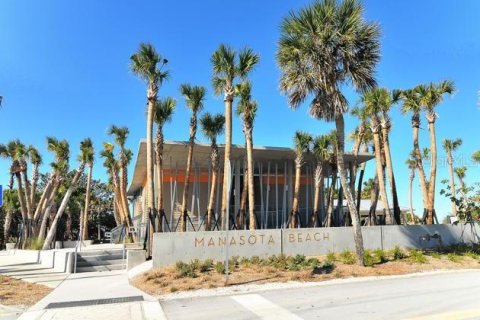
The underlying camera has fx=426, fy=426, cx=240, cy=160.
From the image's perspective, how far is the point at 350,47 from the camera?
14.5 metres

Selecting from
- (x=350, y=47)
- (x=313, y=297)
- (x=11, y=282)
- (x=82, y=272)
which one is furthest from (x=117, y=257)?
(x=350, y=47)

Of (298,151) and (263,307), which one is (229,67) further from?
(263,307)

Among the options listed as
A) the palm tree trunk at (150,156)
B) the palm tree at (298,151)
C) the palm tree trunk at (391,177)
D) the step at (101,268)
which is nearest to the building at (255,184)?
the palm tree at (298,151)

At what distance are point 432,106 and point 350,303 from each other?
51.2 feet

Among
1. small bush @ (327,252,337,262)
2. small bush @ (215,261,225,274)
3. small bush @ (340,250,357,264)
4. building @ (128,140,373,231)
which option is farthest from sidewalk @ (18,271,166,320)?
building @ (128,140,373,231)

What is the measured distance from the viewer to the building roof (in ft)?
69.0

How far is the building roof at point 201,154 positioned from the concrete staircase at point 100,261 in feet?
16.9

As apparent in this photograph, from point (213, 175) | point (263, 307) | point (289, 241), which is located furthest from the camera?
point (213, 175)

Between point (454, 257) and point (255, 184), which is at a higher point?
point (255, 184)

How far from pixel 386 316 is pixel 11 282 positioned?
11.6m

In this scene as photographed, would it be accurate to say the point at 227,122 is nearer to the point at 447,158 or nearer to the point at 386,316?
the point at 386,316

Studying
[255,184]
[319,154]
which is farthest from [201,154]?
[319,154]

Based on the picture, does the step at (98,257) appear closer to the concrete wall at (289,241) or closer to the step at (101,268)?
the step at (101,268)

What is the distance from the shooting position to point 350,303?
9086mm
